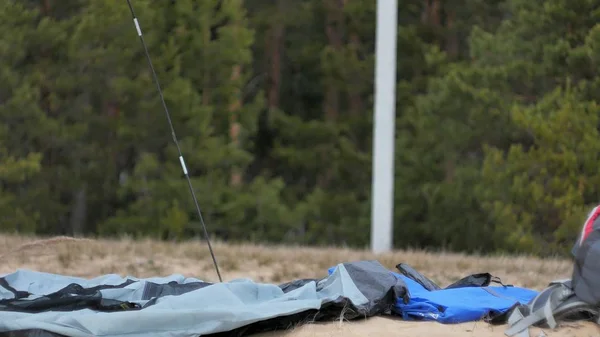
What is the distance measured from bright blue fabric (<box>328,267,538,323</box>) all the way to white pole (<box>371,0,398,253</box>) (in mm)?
4754

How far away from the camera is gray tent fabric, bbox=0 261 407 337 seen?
4.37 m

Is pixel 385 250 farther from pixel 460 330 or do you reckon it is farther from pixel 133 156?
pixel 133 156

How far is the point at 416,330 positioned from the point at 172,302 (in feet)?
4.36

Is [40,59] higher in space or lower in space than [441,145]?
higher

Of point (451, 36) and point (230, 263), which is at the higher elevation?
point (451, 36)

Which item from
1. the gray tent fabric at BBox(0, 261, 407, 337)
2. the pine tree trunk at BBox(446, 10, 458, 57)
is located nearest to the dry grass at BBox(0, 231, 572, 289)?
the gray tent fabric at BBox(0, 261, 407, 337)

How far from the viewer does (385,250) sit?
980 centimetres

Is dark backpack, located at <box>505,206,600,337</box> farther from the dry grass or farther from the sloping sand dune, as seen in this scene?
the dry grass

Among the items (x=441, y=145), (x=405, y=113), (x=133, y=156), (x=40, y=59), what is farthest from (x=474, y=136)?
(x=40, y=59)

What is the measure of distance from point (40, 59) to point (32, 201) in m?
3.08

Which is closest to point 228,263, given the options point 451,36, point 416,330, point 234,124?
point 416,330

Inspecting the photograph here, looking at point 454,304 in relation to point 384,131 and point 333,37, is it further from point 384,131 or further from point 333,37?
point 333,37

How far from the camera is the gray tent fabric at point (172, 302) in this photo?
14.3 ft

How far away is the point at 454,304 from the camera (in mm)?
4875
